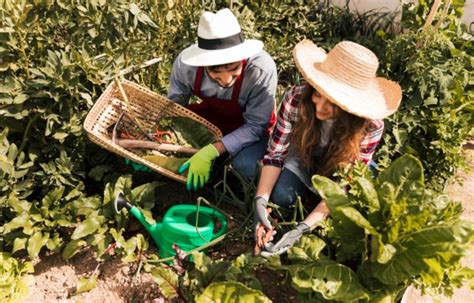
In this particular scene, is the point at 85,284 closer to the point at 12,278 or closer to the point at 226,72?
the point at 12,278

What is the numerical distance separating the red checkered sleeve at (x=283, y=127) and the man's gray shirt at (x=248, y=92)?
181mm

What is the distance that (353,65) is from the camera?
1685 mm

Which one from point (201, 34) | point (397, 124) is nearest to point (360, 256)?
point (397, 124)

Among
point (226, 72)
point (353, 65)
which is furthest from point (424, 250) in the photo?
point (226, 72)

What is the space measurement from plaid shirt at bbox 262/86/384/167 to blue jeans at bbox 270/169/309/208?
136mm

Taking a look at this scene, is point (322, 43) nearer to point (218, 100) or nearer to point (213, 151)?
point (218, 100)

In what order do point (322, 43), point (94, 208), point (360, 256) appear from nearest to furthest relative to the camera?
point (360, 256)
point (94, 208)
point (322, 43)

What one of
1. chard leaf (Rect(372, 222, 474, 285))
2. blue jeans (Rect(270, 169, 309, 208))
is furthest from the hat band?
chard leaf (Rect(372, 222, 474, 285))

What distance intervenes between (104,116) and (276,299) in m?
1.29

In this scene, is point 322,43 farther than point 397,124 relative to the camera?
Yes

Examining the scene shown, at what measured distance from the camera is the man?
200 cm

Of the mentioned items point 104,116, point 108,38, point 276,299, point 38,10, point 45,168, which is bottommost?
point 276,299

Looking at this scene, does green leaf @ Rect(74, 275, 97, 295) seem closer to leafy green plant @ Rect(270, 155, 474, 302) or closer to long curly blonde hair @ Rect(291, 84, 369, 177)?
leafy green plant @ Rect(270, 155, 474, 302)

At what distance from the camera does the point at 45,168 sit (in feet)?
6.91
